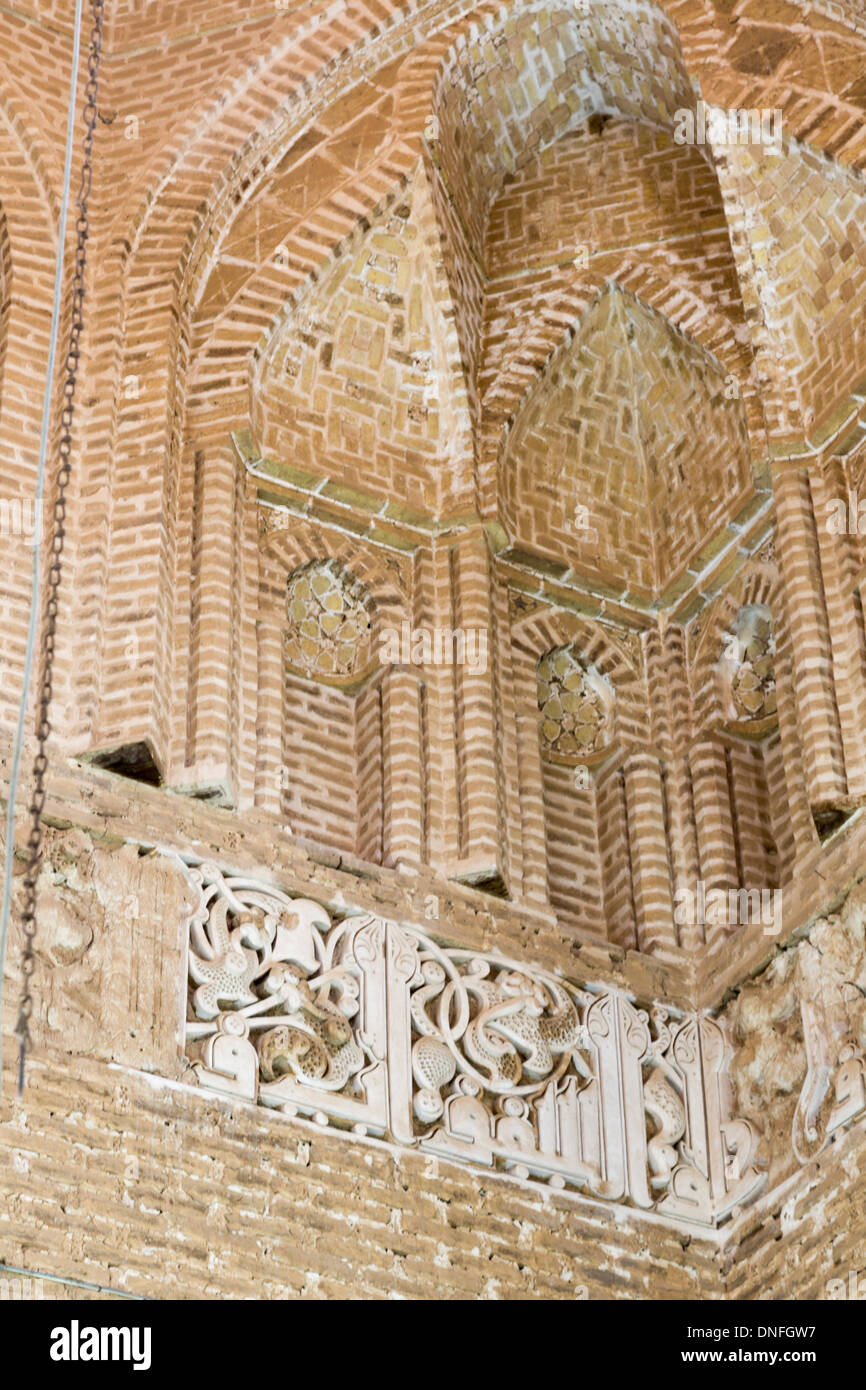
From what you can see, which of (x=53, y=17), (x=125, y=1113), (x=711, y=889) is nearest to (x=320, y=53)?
(x=53, y=17)

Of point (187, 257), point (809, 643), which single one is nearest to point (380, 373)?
point (187, 257)

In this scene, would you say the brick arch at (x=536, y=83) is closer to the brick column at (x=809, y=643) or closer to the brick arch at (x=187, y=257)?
the brick arch at (x=187, y=257)

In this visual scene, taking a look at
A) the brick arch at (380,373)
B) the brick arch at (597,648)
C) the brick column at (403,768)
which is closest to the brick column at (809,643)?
the brick arch at (597,648)

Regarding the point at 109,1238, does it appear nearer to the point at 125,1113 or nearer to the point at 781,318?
the point at 125,1113

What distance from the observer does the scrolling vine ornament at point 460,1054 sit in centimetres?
1184

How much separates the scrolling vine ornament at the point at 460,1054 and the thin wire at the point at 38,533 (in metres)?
0.80

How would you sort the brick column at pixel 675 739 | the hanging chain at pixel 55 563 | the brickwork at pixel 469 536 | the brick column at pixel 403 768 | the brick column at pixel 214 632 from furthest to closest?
the brick column at pixel 675 739 → the brick column at pixel 403 768 → the brick column at pixel 214 632 → the brickwork at pixel 469 536 → the hanging chain at pixel 55 563

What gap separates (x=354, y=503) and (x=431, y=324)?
2.87 ft

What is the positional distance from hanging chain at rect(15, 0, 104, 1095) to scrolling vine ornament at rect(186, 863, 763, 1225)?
684 millimetres

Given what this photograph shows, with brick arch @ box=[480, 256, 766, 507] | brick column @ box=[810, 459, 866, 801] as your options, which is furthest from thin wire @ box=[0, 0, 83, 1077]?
brick column @ box=[810, 459, 866, 801]

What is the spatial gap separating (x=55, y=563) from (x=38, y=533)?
0.60ft

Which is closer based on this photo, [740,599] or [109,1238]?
[109,1238]

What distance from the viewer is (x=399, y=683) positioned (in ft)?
43.1

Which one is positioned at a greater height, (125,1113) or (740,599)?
(740,599)
